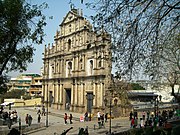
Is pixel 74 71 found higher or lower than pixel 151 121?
higher

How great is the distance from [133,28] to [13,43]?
7.01 meters

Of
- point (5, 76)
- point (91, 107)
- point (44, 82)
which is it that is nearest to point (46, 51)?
point (44, 82)

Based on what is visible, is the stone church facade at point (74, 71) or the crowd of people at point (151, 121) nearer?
the crowd of people at point (151, 121)

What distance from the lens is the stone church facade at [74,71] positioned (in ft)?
120

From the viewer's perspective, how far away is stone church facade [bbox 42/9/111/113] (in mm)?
36500

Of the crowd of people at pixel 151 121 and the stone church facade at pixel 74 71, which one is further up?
the stone church facade at pixel 74 71

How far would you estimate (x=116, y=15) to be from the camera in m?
9.02

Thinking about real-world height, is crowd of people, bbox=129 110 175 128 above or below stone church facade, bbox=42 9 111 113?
below

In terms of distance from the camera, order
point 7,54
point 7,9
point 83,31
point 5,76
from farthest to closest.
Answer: point 83,31 < point 5,76 < point 7,54 < point 7,9

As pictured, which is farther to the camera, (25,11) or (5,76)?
(5,76)

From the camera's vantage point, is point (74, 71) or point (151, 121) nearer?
point (151, 121)

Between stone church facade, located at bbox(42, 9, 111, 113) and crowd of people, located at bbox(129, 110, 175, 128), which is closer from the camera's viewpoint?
crowd of people, located at bbox(129, 110, 175, 128)

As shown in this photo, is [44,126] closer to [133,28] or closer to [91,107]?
[91,107]

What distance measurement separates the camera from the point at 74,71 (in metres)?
42.0
